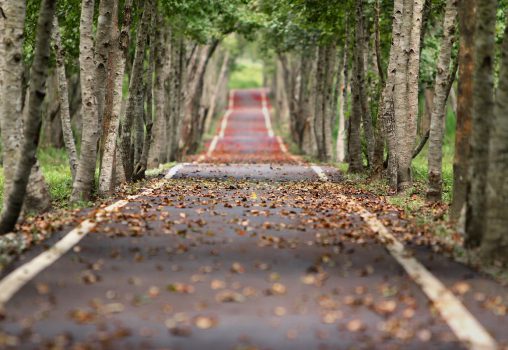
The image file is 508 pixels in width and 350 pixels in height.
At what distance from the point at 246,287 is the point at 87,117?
8.94 m

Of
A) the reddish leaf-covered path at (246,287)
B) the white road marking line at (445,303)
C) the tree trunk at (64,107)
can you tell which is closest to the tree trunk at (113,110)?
the tree trunk at (64,107)

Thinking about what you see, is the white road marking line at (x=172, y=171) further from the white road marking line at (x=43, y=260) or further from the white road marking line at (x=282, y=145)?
the white road marking line at (x=282, y=145)

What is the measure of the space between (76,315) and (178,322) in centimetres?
86

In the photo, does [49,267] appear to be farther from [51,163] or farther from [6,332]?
[51,163]

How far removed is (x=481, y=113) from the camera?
11.2 m

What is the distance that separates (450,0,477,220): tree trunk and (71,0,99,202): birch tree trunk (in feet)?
22.2

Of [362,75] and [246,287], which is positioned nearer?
[246,287]

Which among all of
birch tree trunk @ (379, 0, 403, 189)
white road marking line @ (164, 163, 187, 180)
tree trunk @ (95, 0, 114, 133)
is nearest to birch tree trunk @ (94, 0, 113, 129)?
tree trunk @ (95, 0, 114, 133)

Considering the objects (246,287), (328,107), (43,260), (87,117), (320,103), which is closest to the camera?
(246,287)

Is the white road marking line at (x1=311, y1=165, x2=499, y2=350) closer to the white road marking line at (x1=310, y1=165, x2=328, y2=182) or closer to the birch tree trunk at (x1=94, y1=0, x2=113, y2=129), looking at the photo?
the birch tree trunk at (x1=94, y1=0, x2=113, y2=129)

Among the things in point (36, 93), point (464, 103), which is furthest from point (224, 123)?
point (36, 93)

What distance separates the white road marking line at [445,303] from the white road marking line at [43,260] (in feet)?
12.6

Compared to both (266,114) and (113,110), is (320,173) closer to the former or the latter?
(113,110)

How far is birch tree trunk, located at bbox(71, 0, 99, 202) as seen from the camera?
17.1 meters
